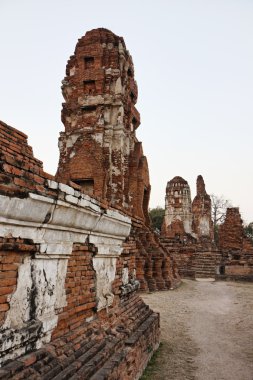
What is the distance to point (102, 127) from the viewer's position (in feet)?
39.9

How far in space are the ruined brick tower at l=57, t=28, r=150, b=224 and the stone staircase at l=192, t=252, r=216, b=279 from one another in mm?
6177

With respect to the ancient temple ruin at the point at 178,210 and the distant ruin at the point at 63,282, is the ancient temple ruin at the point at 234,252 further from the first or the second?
the distant ruin at the point at 63,282

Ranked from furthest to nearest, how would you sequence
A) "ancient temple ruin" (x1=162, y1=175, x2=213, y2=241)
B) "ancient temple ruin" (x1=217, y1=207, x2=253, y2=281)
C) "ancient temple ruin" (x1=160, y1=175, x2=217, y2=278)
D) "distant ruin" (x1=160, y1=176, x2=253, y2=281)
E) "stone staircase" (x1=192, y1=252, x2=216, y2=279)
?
1. "ancient temple ruin" (x1=162, y1=175, x2=213, y2=241)
2. "ancient temple ruin" (x1=160, y1=175, x2=217, y2=278)
3. "stone staircase" (x1=192, y1=252, x2=216, y2=279)
4. "distant ruin" (x1=160, y1=176, x2=253, y2=281)
5. "ancient temple ruin" (x1=217, y1=207, x2=253, y2=281)

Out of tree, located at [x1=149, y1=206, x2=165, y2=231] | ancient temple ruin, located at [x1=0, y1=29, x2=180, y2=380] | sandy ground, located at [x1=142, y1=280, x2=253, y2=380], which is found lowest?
sandy ground, located at [x1=142, y1=280, x2=253, y2=380]

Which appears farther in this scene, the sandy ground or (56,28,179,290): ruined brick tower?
(56,28,179,290): ruined brick tower

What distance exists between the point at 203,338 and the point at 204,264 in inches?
463

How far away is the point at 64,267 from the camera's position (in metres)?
2.70

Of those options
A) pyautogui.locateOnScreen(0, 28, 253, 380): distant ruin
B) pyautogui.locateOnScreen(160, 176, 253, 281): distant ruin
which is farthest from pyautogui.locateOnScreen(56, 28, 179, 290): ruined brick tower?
pyautogui.locateOnScreen(0, 28, 253, 380): distant ruin

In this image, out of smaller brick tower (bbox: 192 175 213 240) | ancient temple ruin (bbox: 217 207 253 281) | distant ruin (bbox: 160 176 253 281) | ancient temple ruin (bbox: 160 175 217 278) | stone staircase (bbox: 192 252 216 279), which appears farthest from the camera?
smaller brick tower (bbox: 192 175 213 240)

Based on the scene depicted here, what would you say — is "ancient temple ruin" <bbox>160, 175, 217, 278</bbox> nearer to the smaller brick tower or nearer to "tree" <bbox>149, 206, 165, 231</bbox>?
the smaller brick tower

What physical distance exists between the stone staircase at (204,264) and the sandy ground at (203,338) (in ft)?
21.2

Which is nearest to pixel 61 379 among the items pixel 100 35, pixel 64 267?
pixel 64 267

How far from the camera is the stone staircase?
53.9 ft

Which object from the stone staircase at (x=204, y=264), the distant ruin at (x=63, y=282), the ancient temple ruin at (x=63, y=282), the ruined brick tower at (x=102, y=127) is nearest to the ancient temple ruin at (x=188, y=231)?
the stone staircase at (x=204, y=264)
